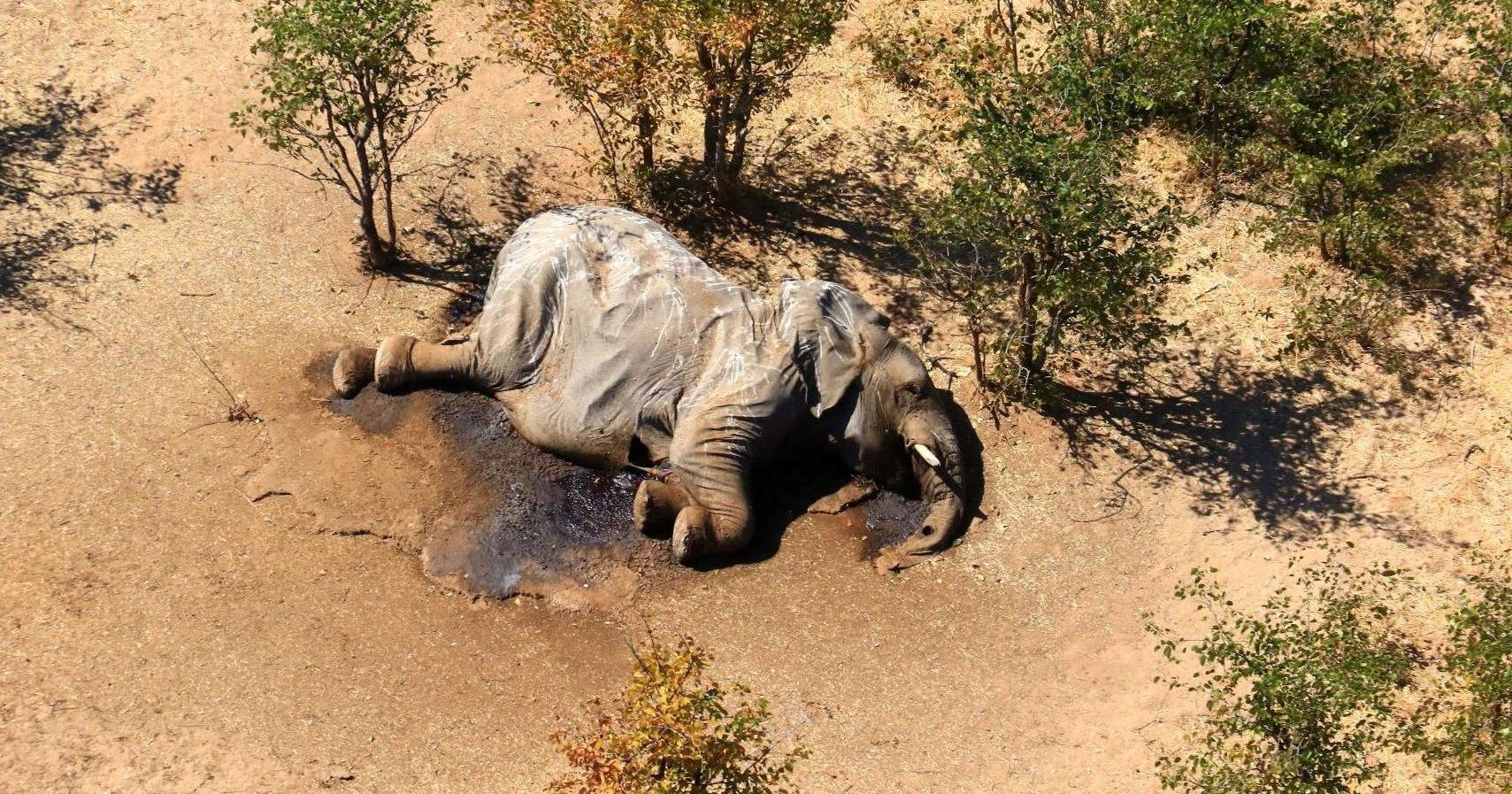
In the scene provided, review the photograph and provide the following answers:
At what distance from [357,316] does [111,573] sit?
4.89 m

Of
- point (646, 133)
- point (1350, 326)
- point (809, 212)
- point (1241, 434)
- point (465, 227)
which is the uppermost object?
point (646, 133)

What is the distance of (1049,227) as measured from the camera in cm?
1600

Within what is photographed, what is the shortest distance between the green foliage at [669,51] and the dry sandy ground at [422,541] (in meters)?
2.14

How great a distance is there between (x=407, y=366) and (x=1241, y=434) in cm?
1059

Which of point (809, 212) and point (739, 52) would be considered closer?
point (739, 52)

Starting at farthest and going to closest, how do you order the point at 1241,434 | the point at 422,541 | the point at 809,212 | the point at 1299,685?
the point at 809,212 → the point at 1241,434 → the point at 422,541 → the point at 1299,685

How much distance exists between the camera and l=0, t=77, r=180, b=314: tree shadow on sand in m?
18.1

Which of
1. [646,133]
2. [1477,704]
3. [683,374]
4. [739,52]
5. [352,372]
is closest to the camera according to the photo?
[1477,704]

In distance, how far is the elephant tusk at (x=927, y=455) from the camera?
15.9 meters

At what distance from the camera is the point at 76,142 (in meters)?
19.9

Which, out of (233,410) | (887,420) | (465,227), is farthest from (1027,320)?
(233,410)

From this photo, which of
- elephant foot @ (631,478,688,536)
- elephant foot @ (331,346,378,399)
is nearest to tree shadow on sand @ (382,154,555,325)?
elephant foot @ (331,346,378,399)

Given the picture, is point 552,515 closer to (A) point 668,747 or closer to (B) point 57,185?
(A) point 668,747

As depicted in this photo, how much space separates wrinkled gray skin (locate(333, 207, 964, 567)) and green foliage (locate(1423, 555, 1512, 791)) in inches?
214
